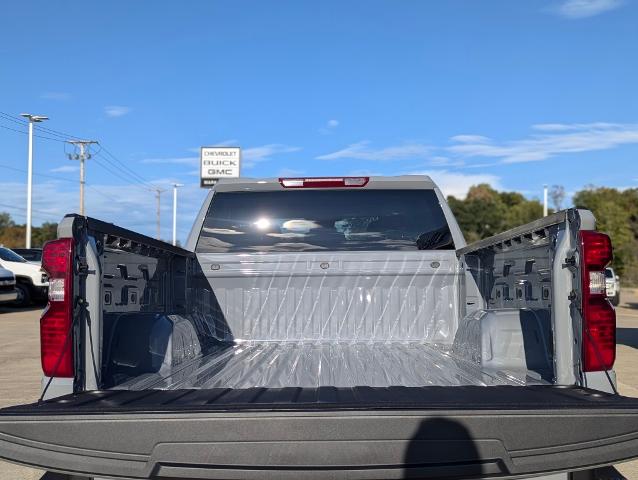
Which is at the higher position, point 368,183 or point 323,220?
point 368,183

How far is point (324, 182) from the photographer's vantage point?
16.9 feet

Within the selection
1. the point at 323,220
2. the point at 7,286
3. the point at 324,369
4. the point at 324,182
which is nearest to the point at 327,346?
the point at 324,369

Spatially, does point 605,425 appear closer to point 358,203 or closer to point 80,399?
point 80,399

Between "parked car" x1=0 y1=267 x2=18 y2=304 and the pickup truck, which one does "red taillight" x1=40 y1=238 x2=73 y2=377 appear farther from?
"parked car" x1=0 y1=267 x2=18 y2=304

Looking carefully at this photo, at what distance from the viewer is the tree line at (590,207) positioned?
1769 inches

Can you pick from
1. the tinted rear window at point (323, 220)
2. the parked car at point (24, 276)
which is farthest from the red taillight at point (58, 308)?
the parked car at point (24, 276)

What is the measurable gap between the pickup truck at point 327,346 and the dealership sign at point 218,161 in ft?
105

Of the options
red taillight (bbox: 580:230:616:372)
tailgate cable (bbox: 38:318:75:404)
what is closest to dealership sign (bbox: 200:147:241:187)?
tailgate cable (bbox: 38:318:75:404)

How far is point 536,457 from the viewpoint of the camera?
7.77 feet

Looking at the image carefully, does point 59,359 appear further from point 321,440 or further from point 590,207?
point 590,207

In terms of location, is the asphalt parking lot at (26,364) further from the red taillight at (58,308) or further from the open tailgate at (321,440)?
the open tailgate at (321,440)

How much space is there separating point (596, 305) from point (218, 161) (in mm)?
34973

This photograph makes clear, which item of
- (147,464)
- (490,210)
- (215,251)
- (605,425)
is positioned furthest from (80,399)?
(490,210)

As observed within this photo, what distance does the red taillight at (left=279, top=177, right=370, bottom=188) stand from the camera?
16.9 feet
